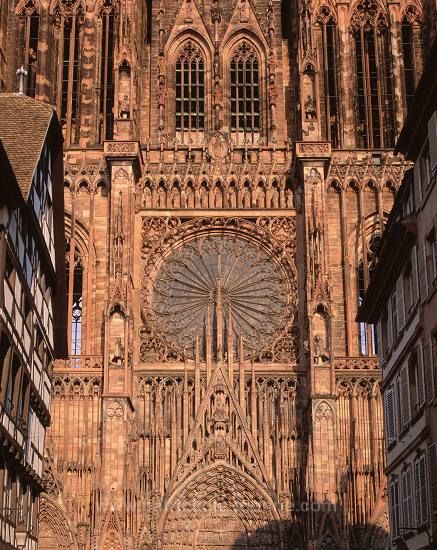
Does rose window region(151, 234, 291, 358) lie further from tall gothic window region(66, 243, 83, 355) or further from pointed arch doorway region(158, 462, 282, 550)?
pointed arch doorway region(158, 462, 282, 550)

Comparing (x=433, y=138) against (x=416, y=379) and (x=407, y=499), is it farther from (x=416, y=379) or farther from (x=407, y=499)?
(x=407, y=499)

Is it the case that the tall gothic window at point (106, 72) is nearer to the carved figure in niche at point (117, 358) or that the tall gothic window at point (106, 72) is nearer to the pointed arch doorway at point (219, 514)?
the carved figure in niche at point (117, 358)

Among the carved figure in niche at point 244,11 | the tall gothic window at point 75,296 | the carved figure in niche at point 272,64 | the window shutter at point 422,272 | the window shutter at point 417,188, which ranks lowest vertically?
the window shutter at point 422,272

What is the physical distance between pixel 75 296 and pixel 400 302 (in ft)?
63.0

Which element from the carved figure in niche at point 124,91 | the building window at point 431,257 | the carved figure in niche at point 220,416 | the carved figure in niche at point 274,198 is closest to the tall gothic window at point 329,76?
the carved figure in niche at point 274,198

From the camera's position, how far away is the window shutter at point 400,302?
82.9 ft

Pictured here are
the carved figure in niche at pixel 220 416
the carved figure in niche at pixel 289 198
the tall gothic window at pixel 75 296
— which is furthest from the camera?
the carved figure in niche at pixel 289 198

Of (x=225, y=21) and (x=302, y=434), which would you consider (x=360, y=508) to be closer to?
(x=302, y=434)

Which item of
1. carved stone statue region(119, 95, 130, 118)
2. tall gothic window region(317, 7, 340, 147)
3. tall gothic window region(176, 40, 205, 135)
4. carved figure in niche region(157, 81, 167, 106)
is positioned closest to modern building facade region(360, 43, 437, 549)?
carved stone statue region(119, 95, 130, 118)

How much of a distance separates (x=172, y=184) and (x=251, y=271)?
14.2 ft

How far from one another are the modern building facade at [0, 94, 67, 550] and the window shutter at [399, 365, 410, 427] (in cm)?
796

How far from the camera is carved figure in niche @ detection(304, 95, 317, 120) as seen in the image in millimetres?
42281

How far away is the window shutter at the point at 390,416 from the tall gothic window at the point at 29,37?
23281mm

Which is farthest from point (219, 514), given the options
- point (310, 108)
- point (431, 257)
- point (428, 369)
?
point (431, 257)
